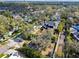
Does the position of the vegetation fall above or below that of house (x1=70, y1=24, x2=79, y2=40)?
below

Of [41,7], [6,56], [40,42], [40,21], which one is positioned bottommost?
[6,56]

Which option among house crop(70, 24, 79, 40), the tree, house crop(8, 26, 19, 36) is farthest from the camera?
house crop(8, 26, 19, 36)

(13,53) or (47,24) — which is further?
(47,24)

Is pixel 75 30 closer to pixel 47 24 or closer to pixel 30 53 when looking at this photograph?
pixel 47 24

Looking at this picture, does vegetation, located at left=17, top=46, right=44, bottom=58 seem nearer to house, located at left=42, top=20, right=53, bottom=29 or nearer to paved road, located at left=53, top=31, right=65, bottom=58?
paved road, located at left=53, top=31, right=65, bottom=58

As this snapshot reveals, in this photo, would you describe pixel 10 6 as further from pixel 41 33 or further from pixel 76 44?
pixel 76 44

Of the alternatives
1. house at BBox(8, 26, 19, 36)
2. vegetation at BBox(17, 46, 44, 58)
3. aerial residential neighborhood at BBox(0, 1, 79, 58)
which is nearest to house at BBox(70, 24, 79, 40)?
aerial residential neighborhood at BBox(0, 1, 79, 58)

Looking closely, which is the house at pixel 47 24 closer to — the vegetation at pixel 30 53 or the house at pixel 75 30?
the house at pixel 75 30

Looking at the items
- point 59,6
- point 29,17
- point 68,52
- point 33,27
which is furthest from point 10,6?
point 68,52

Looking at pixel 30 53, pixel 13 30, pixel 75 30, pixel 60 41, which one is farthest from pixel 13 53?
pixel 75 30
